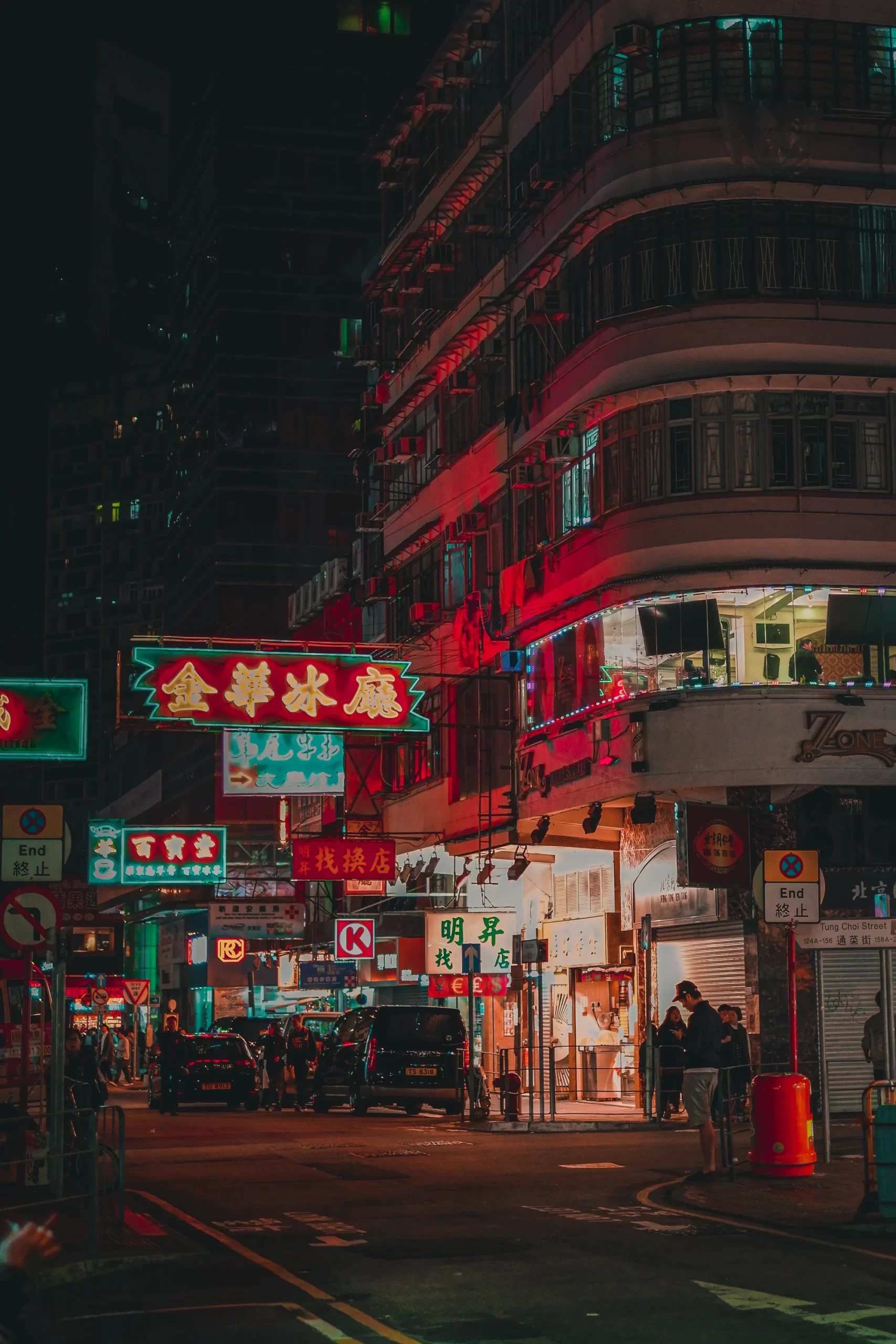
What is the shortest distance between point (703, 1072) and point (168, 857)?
26.9 metres

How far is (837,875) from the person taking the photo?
2914cm

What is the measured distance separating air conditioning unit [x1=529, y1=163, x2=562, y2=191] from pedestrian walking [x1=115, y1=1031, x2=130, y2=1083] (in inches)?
1328

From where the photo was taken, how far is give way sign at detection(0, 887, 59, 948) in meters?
17.2

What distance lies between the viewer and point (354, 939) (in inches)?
1667

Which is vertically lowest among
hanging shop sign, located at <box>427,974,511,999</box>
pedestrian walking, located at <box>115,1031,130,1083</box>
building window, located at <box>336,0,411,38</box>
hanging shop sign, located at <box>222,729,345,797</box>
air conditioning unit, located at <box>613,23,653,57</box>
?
pedestrian walking, located at <box>115,1031,130,1083</box>

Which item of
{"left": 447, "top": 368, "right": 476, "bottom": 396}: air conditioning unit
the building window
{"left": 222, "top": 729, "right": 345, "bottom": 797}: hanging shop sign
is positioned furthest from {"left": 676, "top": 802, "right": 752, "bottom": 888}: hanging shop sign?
the building window

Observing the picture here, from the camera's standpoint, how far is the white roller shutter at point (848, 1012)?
29172 millimetres

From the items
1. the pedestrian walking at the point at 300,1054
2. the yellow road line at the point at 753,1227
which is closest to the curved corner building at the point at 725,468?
the pedestrian walking at the point at 300,1054

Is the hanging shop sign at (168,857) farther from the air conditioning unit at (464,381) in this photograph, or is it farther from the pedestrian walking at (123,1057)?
the pedestrian walking at (123,1057)

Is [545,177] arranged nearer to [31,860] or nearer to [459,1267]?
[31,860]

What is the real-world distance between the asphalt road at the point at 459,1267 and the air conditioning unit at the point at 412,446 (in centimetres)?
2461

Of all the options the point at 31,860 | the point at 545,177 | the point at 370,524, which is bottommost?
the point at 31,860

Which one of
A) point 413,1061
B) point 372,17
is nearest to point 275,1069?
point 413,1061

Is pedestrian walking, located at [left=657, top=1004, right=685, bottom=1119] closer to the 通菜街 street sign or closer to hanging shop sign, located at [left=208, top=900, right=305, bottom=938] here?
the 通菜街 street sign
